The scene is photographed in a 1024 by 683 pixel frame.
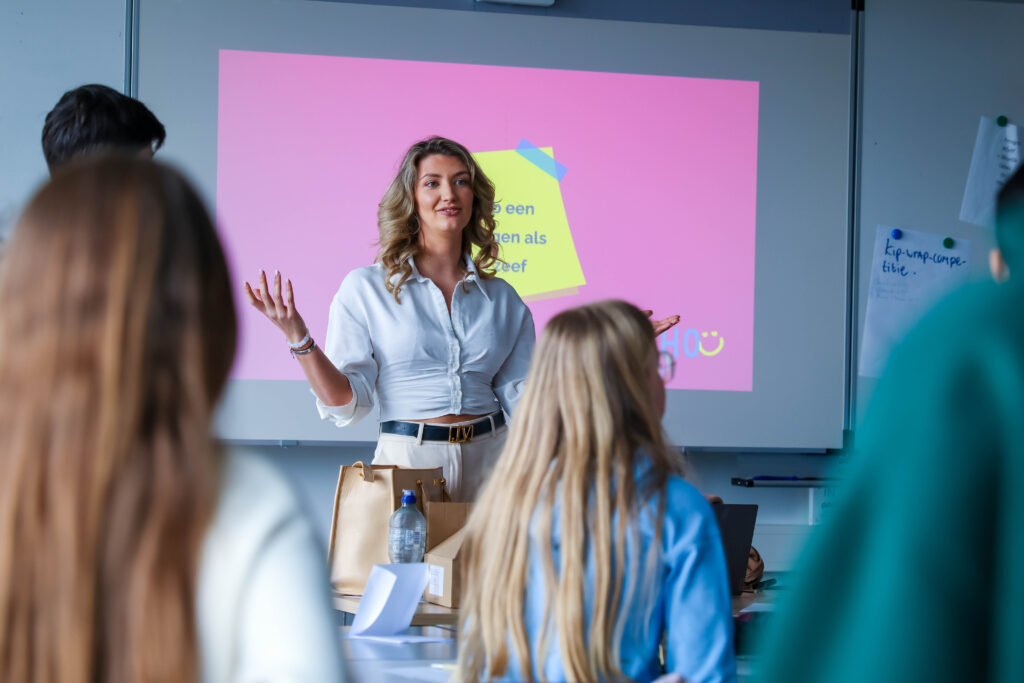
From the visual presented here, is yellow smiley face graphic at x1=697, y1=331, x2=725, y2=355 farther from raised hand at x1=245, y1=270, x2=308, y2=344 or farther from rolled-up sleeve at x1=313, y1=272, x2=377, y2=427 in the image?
raised hand at x1=245, y1=270, x2=308, y2=344

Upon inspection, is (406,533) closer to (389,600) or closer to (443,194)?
(389,600)

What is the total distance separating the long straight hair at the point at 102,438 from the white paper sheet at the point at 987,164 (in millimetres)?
4282

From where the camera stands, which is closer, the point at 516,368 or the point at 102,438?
the point at 102,438

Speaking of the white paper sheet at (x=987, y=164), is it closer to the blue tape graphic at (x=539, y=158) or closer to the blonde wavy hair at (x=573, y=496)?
the blue tape graphic at (x=539, y=158)

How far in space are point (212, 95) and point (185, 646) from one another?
342 centimetres

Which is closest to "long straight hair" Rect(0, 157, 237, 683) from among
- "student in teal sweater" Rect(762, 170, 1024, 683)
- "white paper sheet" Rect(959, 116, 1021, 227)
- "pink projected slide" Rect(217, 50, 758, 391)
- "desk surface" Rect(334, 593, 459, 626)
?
"student in teal sweater" Rect(762, 170, 1024, 683)

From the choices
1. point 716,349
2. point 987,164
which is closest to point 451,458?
point 716,349

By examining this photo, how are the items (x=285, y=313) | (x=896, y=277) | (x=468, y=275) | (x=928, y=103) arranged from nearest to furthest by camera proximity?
(x=285, y=313) → (x=468, y=275) → (x=896, y=277) → (x=928, y=103)

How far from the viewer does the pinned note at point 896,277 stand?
412 cm

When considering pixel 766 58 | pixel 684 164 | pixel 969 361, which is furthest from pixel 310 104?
pixel 969 361

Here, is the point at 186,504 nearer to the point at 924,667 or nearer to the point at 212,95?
the point at 924,667

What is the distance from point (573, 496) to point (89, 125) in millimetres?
1176

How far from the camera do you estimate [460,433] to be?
2.48 meters

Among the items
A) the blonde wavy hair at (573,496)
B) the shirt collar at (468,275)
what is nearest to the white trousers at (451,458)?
the shirt collar at (468,275)
